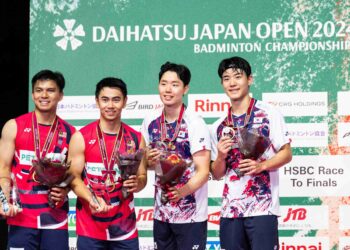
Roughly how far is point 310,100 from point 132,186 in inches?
86.6

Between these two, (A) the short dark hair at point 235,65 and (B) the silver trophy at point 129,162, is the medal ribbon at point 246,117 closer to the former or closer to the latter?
(A) the short dark hair at point 235,65

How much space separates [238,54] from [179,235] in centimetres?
205

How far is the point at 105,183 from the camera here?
12.2 ft

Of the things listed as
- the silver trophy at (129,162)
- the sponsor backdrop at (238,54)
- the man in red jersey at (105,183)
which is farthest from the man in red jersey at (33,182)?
the sponsor backdrop at (238,54)

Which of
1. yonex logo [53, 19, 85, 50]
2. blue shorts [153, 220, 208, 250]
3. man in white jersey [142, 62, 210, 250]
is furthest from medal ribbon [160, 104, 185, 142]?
yonex logo [53, 19, 85, 50]

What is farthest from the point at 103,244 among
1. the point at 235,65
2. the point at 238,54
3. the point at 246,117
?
the point at 238,54

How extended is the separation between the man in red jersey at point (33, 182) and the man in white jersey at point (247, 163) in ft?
3.50

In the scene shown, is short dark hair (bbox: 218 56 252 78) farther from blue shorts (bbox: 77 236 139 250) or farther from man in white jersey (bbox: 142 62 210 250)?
blue shorts (bbox: 77 236 139 250)

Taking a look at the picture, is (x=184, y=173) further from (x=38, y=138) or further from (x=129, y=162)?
(x=38, y=138)

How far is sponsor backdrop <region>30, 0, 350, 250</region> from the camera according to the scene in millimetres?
5145

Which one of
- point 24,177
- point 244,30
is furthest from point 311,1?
point 24,177

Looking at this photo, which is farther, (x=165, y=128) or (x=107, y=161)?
(x=165, y=128)

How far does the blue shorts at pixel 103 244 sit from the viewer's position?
3.73 metres

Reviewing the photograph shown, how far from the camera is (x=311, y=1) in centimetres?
525
